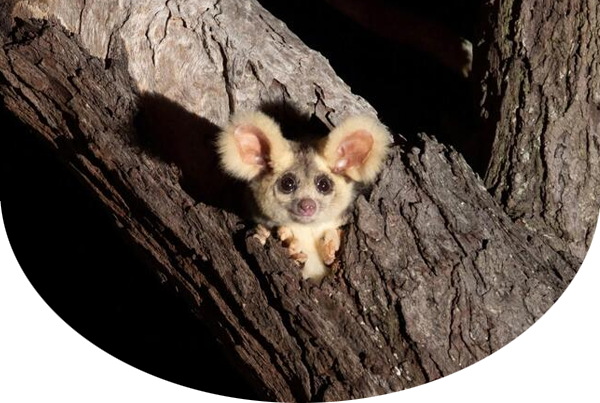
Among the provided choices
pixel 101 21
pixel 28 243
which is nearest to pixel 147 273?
pixel 28 243

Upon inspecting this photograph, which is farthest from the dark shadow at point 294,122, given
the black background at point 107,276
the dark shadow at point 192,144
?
the black background at point 107,276

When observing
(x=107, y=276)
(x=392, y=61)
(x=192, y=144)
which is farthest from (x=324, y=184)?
(x=107, y=276)

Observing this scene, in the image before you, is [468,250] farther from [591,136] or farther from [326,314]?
[591,136]

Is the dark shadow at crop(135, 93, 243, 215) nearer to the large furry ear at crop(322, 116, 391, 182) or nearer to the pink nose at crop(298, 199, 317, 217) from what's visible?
the pink nose at crop(298, 199, 317, 217)

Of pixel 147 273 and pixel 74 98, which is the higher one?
pixel 74 98

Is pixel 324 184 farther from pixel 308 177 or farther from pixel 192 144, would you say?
pixel 192 144

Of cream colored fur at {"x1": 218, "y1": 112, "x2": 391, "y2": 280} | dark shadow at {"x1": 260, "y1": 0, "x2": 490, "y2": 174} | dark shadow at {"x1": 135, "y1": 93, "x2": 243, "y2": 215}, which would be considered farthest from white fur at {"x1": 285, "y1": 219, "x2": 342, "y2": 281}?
dark shadow at {"x1": 260, "y1": 0, "x2": 490, "y2": 174}

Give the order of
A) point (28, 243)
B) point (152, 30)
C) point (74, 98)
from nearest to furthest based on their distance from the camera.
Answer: point (74, 98) → point (152, 30) → point (28, 243)
